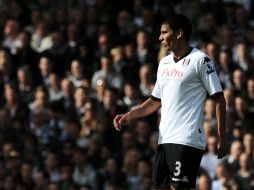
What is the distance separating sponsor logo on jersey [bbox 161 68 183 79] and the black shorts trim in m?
0.64

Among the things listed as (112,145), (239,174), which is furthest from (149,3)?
(239,174)

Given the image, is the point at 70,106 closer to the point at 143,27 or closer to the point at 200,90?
the point at 143,27

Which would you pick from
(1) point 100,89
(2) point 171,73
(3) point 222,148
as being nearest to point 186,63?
(2) point 171,73

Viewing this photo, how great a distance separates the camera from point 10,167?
14.7m

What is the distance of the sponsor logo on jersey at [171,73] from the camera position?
829 centimetres

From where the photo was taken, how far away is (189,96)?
8273 millimetres

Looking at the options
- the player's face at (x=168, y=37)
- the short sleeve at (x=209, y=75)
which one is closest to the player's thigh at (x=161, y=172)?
the short sleeve at (x=209, y=75)

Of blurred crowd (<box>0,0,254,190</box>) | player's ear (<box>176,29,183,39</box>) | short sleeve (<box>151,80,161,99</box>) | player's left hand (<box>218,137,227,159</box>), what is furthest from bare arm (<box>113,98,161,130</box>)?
blurred crowd (<box>0,0,254,190</box>)

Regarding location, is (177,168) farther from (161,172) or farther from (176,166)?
(161,172)

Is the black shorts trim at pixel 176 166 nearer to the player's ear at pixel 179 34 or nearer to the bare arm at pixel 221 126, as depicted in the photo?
the bare arm at pixel 221 126

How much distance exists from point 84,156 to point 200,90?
20.5 feet

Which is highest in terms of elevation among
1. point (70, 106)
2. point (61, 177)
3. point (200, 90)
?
point (200, 90)

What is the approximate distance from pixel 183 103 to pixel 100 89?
695cm

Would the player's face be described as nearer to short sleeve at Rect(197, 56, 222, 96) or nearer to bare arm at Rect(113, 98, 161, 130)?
short sleeve at Rect(197, 56, 222, 96)
